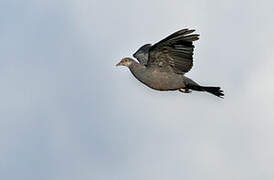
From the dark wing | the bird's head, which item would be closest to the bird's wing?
the bird's head

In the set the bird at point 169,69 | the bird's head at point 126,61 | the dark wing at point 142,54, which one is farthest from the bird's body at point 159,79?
the dark wing at point 142,54

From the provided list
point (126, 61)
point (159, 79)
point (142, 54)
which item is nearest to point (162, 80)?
point (159, 79)

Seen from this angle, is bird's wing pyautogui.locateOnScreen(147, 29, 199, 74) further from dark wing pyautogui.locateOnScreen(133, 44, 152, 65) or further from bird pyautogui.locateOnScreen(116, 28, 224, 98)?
dark wing pyautogui.locateOnScreen(133, 44, 152, 65)

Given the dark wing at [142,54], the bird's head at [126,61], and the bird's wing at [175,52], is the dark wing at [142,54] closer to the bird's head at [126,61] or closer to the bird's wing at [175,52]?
the bird's head at [126,61]

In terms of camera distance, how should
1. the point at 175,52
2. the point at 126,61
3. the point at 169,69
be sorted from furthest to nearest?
1. the point at 126,61
2. the point at 169,69
3. the point at 175,52

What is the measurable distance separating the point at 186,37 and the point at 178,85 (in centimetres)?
183

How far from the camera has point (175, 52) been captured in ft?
75.3

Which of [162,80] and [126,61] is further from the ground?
[126,61]

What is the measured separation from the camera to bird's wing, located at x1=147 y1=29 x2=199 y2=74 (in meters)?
22.1

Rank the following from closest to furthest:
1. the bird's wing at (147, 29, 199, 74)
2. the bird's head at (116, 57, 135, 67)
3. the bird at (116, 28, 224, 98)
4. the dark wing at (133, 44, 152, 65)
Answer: the bird's wing at (147, 29, 199, 74) → the bird at (116, 28, 224, 98) → the bird's head at (116, 57, 135, 67) → the dark wing at (133, 44, 152, 65)

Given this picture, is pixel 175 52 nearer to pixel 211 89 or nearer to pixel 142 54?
pixel 211 89

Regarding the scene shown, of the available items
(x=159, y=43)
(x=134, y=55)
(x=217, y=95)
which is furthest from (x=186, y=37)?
(x=134, y=55)

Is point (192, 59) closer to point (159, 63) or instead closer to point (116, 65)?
point (159, 63)

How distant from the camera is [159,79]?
2314 centimetres
